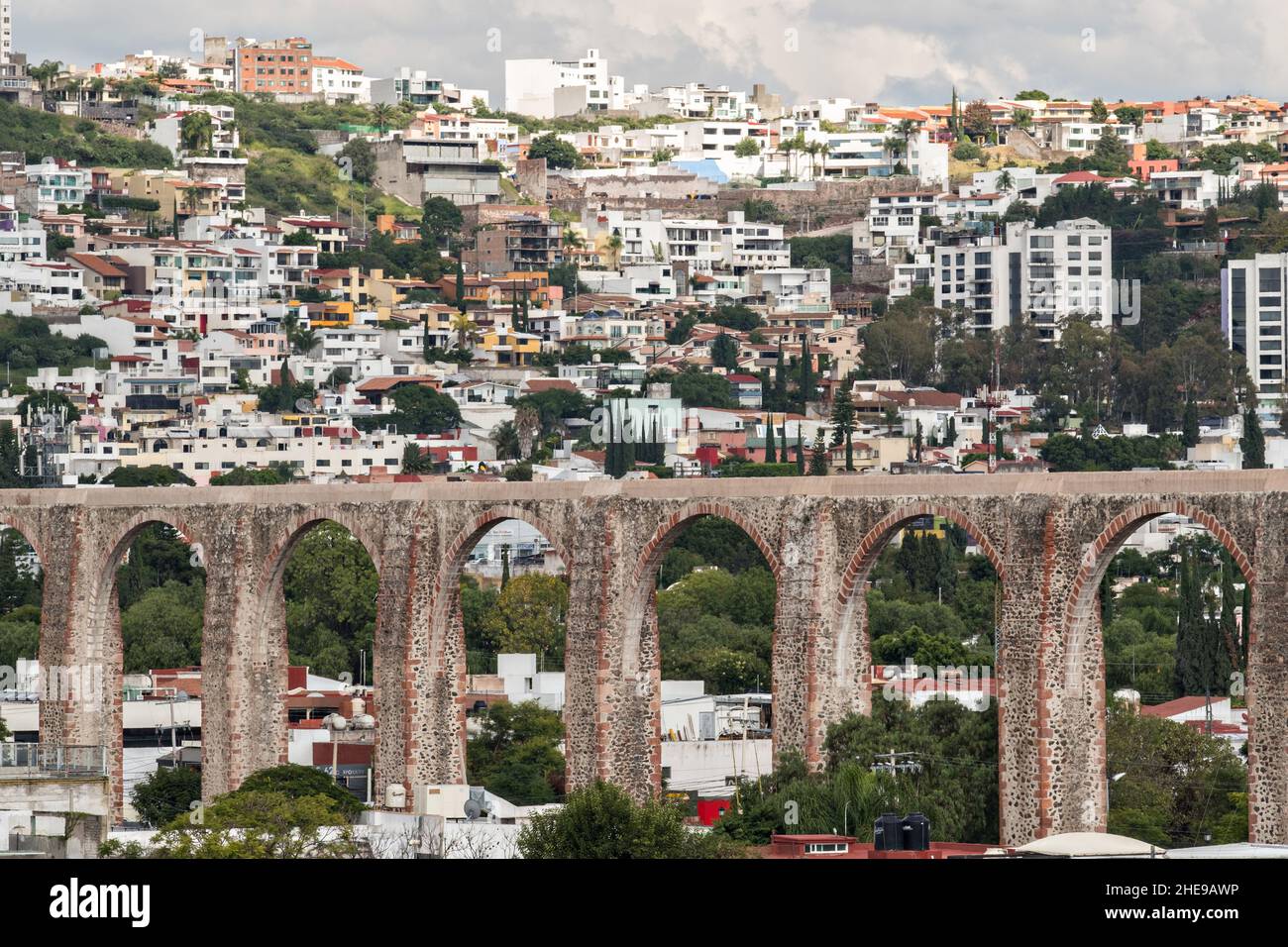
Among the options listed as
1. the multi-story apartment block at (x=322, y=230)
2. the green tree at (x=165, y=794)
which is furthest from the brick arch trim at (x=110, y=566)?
the multi-story apartment block at (x=322, y=230)

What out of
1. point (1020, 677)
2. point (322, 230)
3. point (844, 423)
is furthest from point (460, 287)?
point (1020, 677)

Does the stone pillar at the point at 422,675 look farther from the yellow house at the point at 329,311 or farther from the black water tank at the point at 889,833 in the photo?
the yellow house at the point at 329,311

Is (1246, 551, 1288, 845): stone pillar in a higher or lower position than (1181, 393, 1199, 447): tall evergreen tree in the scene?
lower

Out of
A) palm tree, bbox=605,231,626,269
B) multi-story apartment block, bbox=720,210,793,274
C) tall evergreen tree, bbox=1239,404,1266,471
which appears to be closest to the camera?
tall evergreen tree, bbox=1239,404,1266,471

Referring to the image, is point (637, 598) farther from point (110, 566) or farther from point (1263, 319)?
point (1263, 319)

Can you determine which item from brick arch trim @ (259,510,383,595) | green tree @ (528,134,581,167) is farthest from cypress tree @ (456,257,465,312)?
brick arch trim @ (259,510,383,595)

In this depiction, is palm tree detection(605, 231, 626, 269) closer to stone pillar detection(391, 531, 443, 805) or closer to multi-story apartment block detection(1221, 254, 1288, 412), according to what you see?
multi-story apartment block detection(1221, 254, 1288, 412)

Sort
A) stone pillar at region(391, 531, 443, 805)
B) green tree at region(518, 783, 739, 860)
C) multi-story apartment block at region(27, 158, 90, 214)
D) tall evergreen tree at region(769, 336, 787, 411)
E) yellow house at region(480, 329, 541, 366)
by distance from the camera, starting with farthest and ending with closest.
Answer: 1. multi-story apartment block at region(27, 158, 90, 214)
2. yellow house at region(480, 329, 541, 366)
3. tall evergreen tree at region(769, 336, 787, 411)
4. stone pillar at region(391, 531, 443, 805)
5. green tree at region(518, 783, 739, 860)
